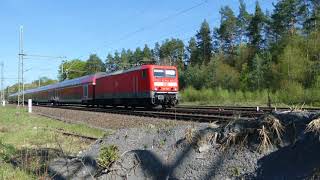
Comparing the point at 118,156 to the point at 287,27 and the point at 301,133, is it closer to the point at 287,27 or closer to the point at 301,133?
the point at 301,133

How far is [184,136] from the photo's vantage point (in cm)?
746

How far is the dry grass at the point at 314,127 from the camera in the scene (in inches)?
216

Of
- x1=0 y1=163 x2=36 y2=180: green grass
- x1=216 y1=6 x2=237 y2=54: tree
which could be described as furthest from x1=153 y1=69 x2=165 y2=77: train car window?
x1=216 y1=6 x2=237 y2=54: tree

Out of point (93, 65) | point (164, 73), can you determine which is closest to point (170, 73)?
point (164, 73)

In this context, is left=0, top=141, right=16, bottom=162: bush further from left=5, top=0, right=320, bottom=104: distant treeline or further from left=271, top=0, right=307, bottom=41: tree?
left=271, top=0, right=307, bottom=41: tree

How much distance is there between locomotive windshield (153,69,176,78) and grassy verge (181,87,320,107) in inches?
292

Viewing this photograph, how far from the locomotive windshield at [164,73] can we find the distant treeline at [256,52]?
10.2 m

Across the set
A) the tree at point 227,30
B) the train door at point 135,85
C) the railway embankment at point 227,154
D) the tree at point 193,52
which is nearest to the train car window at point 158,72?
the train door at point 135,85

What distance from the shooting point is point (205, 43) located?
317ft

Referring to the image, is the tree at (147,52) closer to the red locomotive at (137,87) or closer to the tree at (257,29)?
the tree at (257,29)

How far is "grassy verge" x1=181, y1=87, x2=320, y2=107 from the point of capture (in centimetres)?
3674

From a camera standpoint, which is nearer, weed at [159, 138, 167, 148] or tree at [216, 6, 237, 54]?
weed at [159, 138, 167, 148]

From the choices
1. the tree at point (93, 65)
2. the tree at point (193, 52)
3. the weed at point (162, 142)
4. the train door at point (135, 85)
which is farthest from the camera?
the tree at point (93, 65)

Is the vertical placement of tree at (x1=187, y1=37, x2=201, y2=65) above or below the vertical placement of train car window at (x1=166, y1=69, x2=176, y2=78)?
above
